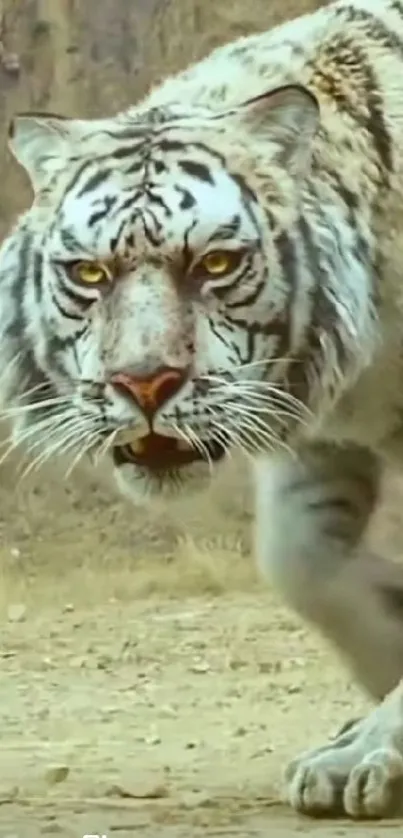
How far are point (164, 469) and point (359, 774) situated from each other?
0.27 meters

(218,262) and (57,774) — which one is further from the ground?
(218,262)

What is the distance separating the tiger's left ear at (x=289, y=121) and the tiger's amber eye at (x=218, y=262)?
0.09 metres

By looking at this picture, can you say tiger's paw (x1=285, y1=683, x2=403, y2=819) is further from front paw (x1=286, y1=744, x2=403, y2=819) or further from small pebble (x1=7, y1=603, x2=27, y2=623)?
small pebble (x1=7, y1=603, x2=27, y2=623)

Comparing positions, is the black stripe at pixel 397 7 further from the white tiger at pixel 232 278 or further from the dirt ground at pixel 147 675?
the dirt ground at pixel 147 675

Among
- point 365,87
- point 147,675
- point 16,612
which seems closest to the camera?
Answer: point 365,87

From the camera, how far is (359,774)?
4.52 ft

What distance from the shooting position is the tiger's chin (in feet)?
4.63

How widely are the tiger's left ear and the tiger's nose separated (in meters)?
0.20

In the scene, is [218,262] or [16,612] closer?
[218,262]

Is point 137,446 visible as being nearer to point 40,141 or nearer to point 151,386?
point 151,386

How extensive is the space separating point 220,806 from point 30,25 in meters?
1.12

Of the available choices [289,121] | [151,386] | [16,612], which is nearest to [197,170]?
[289,121]

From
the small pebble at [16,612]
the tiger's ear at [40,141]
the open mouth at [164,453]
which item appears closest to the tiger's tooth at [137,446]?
the open mouth at [164,453]

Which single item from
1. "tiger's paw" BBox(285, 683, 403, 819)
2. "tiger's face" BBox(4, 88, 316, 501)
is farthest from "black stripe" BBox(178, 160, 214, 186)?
"tiger's paw" BBox(285, 683, 403, 819)
